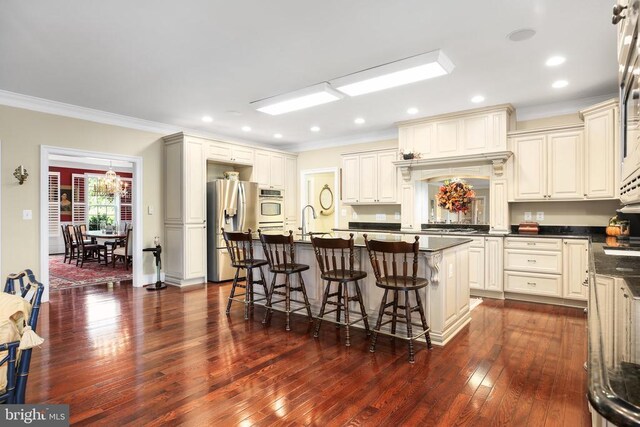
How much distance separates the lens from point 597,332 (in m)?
0.84

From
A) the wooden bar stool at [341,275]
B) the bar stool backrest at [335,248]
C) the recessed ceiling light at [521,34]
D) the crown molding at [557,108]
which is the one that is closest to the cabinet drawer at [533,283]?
the crown molding at [557,108]

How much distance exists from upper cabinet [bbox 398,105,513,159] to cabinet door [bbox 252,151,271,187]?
2.66 metres

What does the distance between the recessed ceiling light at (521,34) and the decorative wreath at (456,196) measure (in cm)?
264

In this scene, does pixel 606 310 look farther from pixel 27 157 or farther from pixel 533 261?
pixel 27 157

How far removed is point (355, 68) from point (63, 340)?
3.86m

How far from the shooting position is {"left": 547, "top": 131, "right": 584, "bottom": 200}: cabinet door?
4.52 metres

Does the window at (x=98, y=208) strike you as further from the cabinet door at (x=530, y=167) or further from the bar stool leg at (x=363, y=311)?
the cabinet door at (x=530, y=167)

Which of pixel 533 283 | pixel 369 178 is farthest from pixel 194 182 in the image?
pixel 533 283

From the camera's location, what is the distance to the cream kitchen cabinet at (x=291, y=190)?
24.7ft

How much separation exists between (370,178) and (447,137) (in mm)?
1497

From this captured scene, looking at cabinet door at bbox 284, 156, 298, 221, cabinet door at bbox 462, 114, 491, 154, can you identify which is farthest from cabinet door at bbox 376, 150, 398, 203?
cabinet door at bbox 284, 156, 298, 221

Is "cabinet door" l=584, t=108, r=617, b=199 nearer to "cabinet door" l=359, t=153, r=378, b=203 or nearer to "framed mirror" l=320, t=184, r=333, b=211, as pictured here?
"cabinet door" l=359, t=153, r=378, b=203

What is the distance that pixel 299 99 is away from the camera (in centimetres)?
438

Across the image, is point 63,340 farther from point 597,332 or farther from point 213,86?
point 597,332
